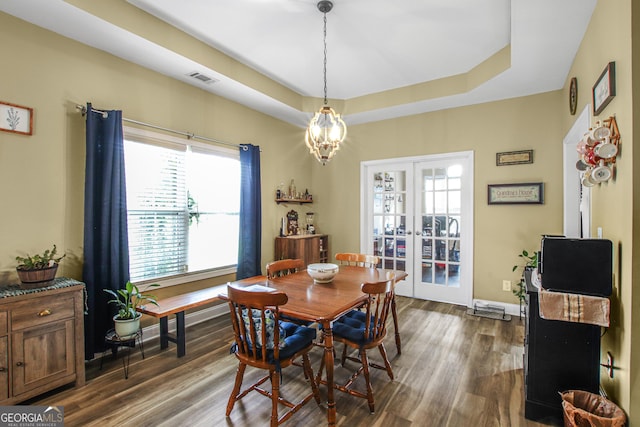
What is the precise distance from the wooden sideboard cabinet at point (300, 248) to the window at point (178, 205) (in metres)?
0.76

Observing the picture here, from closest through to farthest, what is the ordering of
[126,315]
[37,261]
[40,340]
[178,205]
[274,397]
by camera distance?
[274,397]
[40,340]
[37,261]
[126,315]
[178,205]

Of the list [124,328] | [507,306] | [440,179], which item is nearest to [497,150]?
[440,179]

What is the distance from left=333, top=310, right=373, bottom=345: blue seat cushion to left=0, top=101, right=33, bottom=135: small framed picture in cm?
278

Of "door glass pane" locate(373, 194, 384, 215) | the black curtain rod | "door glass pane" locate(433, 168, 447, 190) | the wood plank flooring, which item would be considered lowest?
the wood plank flooring

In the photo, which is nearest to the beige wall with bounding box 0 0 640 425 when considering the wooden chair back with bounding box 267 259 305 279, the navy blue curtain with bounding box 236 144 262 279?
the navy blue curtain with bounding box 236 144 262 279

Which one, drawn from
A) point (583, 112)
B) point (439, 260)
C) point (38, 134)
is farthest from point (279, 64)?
point (439, 260)

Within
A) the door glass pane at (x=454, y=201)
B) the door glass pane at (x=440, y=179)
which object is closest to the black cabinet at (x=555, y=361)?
the door glass pane at (x=454, y=201)

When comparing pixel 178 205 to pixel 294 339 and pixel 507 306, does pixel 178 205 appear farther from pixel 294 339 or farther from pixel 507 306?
pixel 507 306

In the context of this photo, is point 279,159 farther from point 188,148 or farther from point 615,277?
point 615,277

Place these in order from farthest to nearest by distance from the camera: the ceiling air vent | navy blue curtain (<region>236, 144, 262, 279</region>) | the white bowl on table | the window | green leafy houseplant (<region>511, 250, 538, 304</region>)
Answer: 1. navy blue curtain (<region>236, 144, 262, 279</region>)
2. green leafy houseplant (<region>511, 250, 538, 304</region>)
3. the ceiling air vent
4. the window
5. the white bowl on table

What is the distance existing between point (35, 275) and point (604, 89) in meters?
3.93

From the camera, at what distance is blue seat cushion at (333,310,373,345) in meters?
2.20

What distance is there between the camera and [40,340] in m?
2.15

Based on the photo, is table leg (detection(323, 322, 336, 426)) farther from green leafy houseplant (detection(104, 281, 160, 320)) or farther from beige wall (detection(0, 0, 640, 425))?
green leafy houseplant (detection(104, 281, 160, 320))
